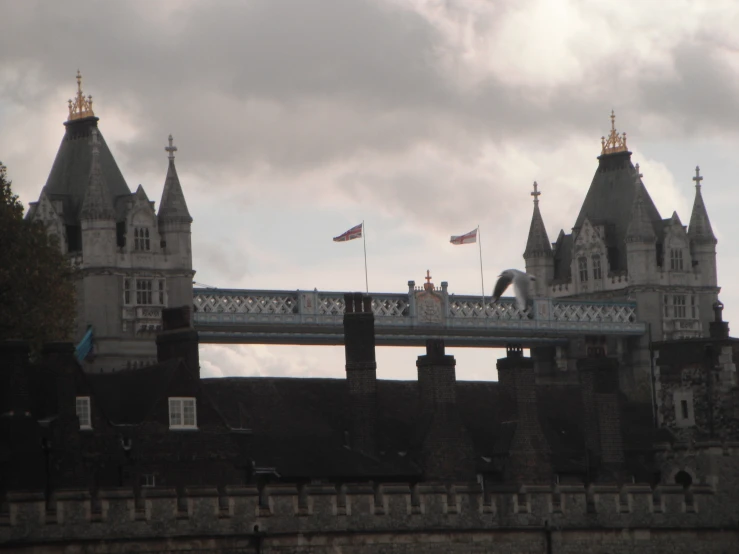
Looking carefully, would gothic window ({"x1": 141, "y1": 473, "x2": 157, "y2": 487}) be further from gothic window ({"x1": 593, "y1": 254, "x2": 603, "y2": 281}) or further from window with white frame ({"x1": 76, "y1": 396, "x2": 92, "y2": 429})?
gothic window ({"x1": 593, "y1": 254, "x2": 603, "y2": 281})

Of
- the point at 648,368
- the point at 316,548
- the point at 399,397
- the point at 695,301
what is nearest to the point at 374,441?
the point at 399,397

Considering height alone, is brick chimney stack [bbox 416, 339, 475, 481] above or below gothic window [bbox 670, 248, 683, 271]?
below

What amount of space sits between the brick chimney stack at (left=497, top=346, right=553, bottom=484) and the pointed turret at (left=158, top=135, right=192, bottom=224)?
2035cm

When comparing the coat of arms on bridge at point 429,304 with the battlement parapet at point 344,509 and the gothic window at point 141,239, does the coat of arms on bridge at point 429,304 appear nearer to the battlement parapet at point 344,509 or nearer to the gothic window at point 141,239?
the gothic window at point 141,239

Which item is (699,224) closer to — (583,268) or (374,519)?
(583,268)

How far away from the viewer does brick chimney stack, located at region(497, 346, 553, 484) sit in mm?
75375

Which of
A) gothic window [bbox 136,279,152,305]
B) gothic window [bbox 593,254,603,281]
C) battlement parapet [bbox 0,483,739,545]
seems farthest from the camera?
gothic window [bbox 593,254,603,281]

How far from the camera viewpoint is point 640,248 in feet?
351

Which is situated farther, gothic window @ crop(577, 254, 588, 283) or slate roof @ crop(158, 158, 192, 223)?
gothic window @ crop(577, 254, 588, 283)

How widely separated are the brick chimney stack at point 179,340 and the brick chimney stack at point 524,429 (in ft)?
38.9

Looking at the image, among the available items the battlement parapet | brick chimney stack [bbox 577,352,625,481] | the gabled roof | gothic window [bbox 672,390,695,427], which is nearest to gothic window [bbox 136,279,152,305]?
brick chimney stack [bbox 577,352,625,481]

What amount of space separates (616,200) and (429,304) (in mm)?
17579

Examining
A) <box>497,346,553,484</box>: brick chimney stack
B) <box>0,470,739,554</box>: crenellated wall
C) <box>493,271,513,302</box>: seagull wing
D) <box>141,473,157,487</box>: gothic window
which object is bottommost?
<box>0,470,739,554</box>: crenellated wall

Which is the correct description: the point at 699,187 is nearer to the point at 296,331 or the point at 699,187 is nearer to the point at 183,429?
the point at 296,331
